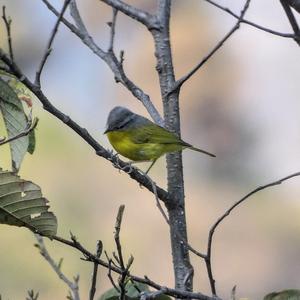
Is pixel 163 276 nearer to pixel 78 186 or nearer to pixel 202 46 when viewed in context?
pixel 78 186

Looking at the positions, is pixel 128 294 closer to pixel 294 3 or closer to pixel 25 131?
pixel 25 131

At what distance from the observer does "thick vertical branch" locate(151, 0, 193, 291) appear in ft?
5.38

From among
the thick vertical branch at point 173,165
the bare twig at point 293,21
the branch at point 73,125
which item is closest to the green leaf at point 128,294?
the thick vertical branch at point 173,165

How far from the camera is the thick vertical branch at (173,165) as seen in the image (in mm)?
1641

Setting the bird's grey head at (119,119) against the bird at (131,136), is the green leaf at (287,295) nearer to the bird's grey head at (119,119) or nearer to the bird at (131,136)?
the bird at (131,136)

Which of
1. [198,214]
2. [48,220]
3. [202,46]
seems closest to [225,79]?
[202,46]

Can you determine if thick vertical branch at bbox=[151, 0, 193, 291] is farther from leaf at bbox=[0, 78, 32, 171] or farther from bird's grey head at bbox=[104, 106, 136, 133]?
bird's grey head at bbox=[104, 106, 136, 133]

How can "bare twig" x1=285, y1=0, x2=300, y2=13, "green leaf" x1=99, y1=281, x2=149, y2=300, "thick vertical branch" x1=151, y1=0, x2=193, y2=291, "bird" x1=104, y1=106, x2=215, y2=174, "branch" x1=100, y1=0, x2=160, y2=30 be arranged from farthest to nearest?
"bird" x1=104, y1=106, x2=215, y2=174 → "branch" x1=100, y1=0, x2=160, y2=30 → "thick vertical branch" x1=151, y1=0, x2=193, y2=291 → "green leaf" x1=99, y1=281, x2=149, y2=300 → "bare twig" x1=285, y1=0, x2=300, y2=13

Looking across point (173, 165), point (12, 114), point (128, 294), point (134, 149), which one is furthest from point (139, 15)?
point (134, 149)

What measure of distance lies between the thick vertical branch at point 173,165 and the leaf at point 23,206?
1.03 feet

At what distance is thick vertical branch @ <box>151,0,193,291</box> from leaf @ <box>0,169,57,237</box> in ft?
1.03

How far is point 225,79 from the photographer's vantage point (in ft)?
28.6

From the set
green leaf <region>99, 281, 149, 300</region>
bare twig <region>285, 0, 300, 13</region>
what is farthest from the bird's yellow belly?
bare twig <region>285, 0, 300, 13</region>

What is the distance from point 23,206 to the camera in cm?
134
